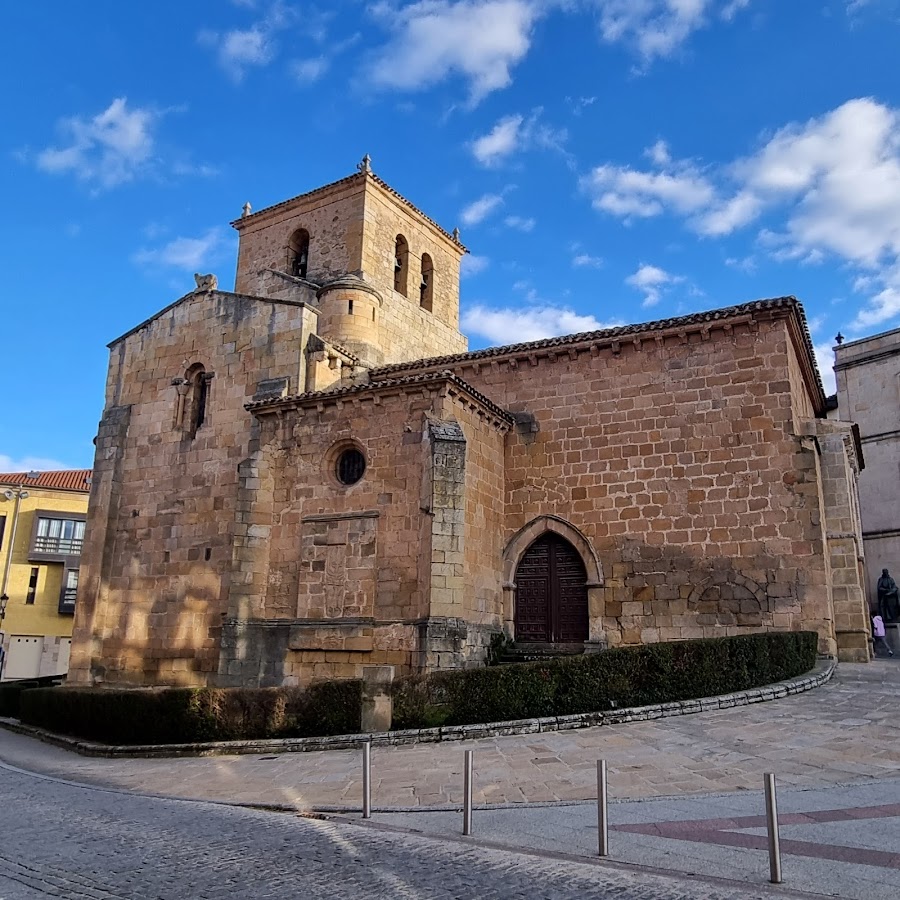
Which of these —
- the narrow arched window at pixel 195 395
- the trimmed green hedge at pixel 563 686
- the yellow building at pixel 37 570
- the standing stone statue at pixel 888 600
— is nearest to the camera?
the trimmed green hedge at pixel 563 686

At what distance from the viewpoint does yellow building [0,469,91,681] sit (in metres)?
37.5

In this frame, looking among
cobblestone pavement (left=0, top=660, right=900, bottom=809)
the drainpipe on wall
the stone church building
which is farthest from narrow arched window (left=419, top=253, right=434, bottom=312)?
the drainpipe on wall

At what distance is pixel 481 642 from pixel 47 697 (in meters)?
9.38

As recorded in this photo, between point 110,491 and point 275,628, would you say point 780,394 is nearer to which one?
point 275,628

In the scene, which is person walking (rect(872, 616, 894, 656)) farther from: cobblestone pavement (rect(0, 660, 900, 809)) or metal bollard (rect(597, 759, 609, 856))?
metal bollard (rect(597, 759, 609, 856))

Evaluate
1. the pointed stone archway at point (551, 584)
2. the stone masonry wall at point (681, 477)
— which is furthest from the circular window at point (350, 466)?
the pointed stone archway at point (551, 584)

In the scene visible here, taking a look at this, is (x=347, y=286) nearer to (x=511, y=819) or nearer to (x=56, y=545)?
(x=511, y=819)

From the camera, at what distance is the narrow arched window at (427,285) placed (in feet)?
91.6

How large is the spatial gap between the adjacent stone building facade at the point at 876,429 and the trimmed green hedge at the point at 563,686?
18.4 metres

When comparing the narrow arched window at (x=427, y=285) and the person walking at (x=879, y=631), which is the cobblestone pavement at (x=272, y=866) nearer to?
the person walking at (x=879, y=631)

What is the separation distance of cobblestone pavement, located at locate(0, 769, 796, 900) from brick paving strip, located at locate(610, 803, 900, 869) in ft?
3.19

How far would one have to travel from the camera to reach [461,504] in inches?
611

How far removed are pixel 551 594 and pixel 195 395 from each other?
35.9 feet

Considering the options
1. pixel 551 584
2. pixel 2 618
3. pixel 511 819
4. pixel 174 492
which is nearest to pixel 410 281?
pixel 174 492
